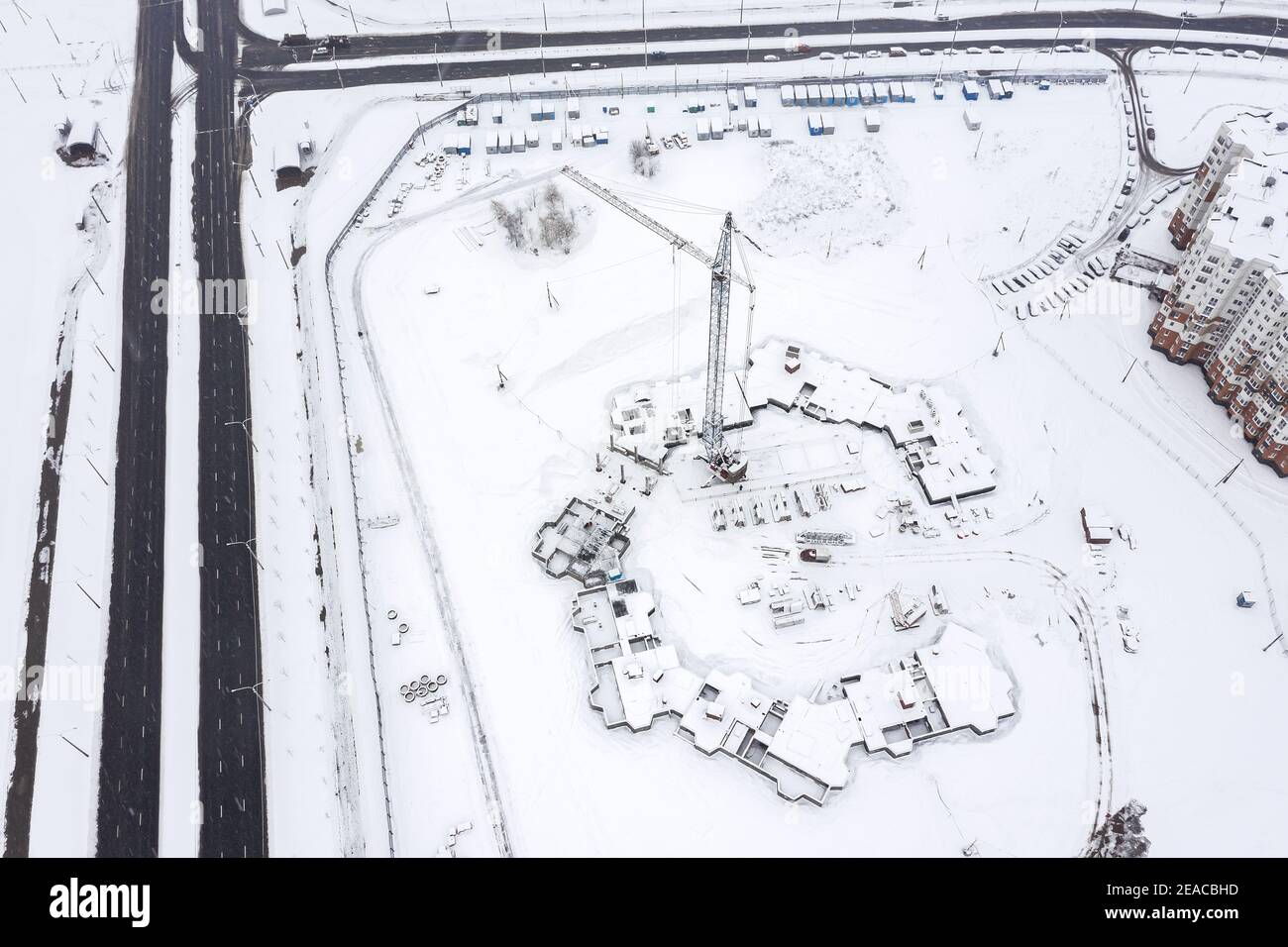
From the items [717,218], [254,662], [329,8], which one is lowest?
[254,662]

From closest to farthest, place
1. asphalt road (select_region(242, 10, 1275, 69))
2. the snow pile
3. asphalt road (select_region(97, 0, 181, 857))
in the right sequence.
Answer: asphalt road (select_region(97, 0, 181, 857))
the snow pile
asphalt road (select_region(242, 10, 1275, 69))

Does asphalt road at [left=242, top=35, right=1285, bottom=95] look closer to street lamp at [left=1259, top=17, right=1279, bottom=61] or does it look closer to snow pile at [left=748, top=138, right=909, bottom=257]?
street lamp at [left=1259, top=17, right=1279, bottom=61]

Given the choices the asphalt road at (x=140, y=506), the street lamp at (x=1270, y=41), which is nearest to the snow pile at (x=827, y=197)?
the street lamp at (x=1270, y=41)

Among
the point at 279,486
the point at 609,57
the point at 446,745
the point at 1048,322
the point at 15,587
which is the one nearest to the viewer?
the point at 446,745

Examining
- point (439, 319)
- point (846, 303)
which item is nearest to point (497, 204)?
point (439, 319)

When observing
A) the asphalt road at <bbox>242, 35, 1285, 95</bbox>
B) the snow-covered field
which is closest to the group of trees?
the snow-covered field

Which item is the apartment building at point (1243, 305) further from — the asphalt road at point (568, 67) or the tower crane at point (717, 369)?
the tower crane at point (717, 369)

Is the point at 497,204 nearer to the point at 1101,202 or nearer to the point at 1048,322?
the point at 1048,322
